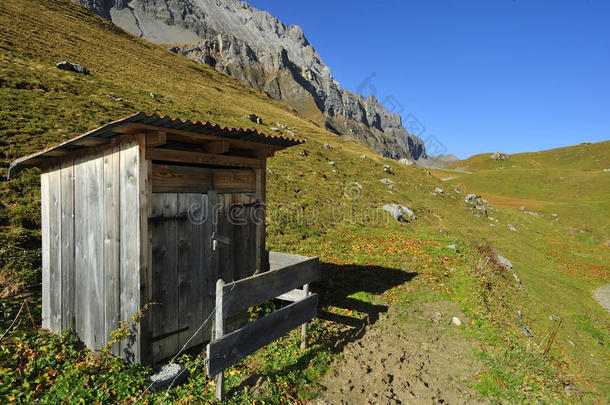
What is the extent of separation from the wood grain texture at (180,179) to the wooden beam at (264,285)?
7.52 ft

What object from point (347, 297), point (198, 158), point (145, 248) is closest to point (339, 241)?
point (347, 297)

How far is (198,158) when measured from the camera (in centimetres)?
591

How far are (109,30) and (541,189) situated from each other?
290ft

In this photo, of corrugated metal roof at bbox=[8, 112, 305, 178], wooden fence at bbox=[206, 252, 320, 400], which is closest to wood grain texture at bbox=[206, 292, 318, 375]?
wooden fence at bbox=[206, 252, 320, 400]

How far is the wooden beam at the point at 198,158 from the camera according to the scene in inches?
207

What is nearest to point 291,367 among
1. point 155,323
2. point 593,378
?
point 155,323

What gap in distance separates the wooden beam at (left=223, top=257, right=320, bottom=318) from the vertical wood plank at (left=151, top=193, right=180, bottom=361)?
5.77 feet

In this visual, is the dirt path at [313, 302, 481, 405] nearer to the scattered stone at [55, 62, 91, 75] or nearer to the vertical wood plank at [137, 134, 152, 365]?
the vertical wood plank at [137, 134, 152, 365]

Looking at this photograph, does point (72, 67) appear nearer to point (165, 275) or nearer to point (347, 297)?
point (165, 275)

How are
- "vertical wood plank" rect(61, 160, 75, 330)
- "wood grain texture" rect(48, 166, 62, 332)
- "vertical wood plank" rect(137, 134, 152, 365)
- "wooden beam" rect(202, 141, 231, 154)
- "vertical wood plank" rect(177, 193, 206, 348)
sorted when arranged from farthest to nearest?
1. "wood grain texture" rect(48, 166, 62, 332)
2. "vertical wood plank" rect(61, 160, 75, 330)
3. "wooden beam" rect(202, 141, 231, 154)
4. "vertical wood plank" rect(177, 193, 206, 348)
5. "vertical wood plank" rect(137, 134, 152, 365)

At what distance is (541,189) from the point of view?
58.1 meters

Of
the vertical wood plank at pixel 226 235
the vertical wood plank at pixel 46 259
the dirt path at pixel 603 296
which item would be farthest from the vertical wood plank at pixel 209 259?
the dirt path at pixel 603 296

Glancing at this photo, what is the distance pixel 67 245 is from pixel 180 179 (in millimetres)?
3151

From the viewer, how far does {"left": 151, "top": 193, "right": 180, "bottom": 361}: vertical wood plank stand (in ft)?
17.5
